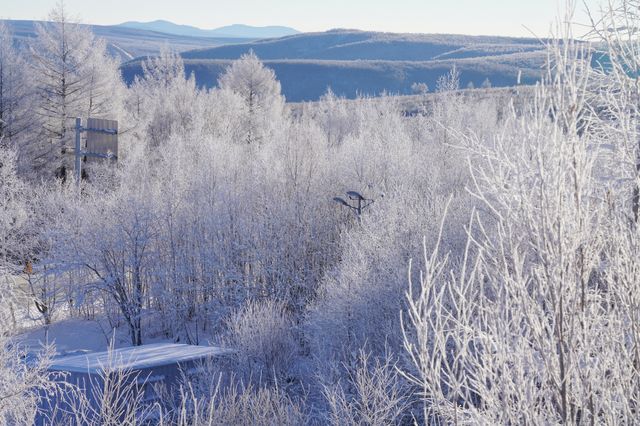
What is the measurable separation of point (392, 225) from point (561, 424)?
1672 centimetres

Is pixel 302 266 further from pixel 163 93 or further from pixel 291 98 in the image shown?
pixel 291 98

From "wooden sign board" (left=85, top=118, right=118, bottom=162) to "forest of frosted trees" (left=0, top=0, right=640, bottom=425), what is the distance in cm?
265

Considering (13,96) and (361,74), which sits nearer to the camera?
(13,96)

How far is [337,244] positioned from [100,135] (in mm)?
10308

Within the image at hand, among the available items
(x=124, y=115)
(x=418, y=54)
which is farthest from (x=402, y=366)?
(x=418, y=54)

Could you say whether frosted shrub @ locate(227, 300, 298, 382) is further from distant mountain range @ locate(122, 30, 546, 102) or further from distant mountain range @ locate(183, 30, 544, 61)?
distant mountain range @ locate(183, 30, 544, 61)

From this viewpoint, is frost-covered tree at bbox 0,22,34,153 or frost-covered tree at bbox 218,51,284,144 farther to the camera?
frost-covered tree at bbox 218,51,284,144

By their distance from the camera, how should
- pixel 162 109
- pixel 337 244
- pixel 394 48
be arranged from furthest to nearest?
pixel 394 48
pixel 162 109
pixel 337 244

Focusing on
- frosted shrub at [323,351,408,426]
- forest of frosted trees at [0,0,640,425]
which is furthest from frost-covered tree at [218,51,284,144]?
frosted shrub at [323,351,408,426]

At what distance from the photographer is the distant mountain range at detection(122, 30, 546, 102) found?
355 ft

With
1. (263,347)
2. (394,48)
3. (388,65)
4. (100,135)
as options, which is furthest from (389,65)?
(263,347)

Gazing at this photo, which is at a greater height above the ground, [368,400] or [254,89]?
[254,89]

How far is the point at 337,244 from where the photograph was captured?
2847 cm

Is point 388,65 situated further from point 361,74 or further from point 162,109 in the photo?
point 162,109
